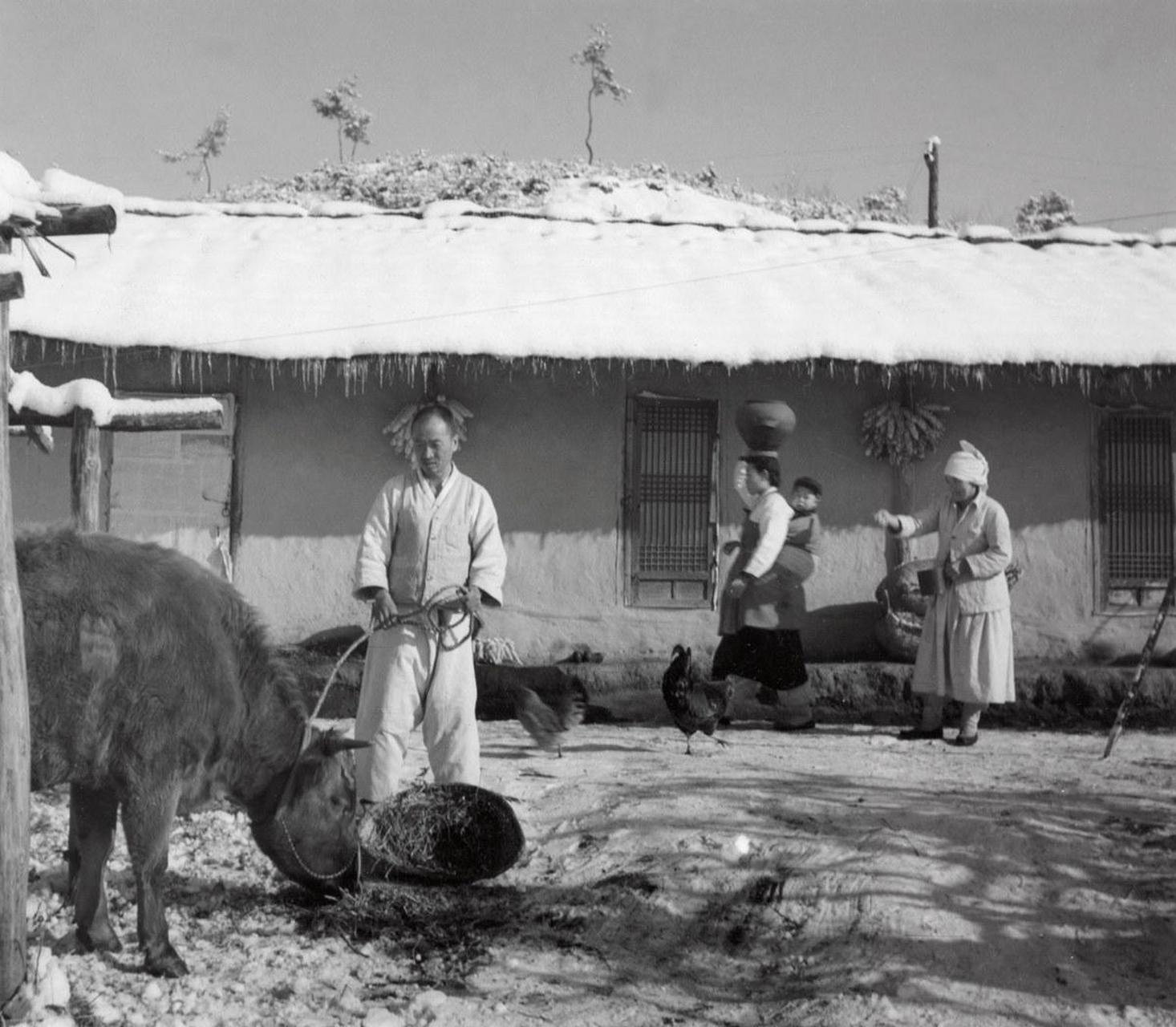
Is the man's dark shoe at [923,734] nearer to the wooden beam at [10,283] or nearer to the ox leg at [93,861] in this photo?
the ox leg at [93,861]

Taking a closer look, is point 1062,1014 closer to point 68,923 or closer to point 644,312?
point 68,923

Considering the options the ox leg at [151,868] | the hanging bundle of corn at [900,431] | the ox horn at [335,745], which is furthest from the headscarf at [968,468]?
the ox leg at [151,868]

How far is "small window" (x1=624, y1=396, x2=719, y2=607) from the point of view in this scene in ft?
34.3

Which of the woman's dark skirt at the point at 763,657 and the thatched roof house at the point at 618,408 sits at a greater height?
the thatched roof house at the point at 618,408

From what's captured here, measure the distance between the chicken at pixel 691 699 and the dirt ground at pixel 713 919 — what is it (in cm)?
114

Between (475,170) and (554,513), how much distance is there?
76.4 feet

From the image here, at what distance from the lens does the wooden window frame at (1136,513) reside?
34.8ft

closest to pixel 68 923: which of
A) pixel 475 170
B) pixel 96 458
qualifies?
pixel 96 458

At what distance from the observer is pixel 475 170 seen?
3192cm

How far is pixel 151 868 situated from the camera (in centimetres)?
414

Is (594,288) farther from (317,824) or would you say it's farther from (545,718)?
(317,824)

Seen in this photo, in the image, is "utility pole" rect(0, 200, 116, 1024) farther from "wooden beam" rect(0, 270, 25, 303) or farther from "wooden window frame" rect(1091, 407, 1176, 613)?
"wooden window frame" rect(1091, 407, 1176, 613)

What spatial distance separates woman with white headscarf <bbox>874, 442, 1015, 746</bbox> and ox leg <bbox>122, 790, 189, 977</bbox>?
15.9 ft

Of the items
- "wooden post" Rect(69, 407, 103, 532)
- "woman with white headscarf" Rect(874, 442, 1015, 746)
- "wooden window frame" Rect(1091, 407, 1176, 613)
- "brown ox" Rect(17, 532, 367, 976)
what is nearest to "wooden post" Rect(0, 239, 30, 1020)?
"brown ox" Rect(17, 532, 367, 976)
